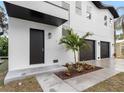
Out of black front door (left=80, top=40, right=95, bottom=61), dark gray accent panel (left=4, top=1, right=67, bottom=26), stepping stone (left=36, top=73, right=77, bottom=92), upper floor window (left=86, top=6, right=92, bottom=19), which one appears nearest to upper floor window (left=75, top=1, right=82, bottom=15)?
upper floor window (left=86, top=6, right=92, bottom=19)

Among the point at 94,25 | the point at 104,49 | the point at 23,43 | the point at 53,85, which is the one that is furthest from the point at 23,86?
the point at 104,49

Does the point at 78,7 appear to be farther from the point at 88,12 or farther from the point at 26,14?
the point at 26,14

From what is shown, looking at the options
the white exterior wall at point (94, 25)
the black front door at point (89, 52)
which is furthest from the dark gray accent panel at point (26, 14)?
the black front door at point (89, 52)

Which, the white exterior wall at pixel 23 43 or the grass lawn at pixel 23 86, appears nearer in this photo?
the grass lawn at pixel 23 86

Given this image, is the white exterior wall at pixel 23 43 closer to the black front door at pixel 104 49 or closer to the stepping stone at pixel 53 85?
the stepping stone at pixel 53 85

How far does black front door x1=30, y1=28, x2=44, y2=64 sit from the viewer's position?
25.8 ft

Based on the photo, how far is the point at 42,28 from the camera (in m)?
8.30

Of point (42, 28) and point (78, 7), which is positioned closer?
point (42, 28)

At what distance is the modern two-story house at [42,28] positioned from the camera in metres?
6.61

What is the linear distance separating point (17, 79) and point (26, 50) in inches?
95.2

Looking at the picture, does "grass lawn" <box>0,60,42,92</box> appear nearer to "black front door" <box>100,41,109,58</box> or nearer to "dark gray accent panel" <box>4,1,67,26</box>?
"dark gray accent panel" <box>4,1,67,26</box>

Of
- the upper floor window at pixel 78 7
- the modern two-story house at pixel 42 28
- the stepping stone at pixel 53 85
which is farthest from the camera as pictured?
the upper floor window at pixel 78 7

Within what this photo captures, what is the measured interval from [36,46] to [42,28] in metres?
1.34

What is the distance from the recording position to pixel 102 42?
14750mm
